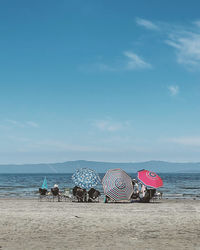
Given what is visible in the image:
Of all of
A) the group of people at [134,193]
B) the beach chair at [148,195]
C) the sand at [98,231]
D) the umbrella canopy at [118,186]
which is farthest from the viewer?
the group of people at [134,193]

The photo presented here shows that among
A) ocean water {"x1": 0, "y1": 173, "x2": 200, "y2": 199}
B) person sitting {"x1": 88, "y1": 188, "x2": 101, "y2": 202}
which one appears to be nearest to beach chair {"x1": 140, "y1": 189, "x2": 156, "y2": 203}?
person sitting {"x1": 88, "y1": 188, "x2": 101, "y2": 202}

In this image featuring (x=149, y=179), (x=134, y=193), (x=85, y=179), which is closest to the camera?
(x=149, y=179)

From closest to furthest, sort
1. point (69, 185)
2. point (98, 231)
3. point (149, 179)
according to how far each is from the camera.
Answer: point (98, 231)
point (149, 179)
point (69, 185)

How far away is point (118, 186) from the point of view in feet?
64.7

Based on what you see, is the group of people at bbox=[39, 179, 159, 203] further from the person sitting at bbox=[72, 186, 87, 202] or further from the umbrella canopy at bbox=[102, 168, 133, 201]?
the umbrella canopy at bbox=[102, 168, 133, 201]

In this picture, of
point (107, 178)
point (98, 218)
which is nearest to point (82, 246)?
point (98, 218)

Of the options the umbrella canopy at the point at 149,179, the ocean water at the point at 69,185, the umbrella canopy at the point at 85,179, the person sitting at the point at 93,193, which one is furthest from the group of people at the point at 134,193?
the ocean water at the point at 69,185

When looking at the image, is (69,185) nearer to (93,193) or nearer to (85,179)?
(93,193)

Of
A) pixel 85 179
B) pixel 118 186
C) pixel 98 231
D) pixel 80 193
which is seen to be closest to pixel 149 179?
pixel 118 186

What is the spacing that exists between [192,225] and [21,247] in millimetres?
5945

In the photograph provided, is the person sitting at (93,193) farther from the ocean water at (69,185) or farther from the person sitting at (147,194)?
the ocean water at (69,185)

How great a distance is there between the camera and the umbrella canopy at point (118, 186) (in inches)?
774

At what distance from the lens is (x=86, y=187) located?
69.3 feet

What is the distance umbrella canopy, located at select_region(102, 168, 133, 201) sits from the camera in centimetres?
1967
